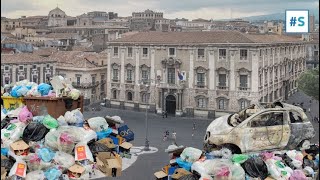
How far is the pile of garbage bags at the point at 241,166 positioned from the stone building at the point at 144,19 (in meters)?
79.9

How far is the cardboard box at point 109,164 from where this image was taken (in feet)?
35.3

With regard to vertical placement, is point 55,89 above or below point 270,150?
above

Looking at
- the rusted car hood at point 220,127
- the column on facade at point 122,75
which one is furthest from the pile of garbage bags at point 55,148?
the column on facade at point 122,75

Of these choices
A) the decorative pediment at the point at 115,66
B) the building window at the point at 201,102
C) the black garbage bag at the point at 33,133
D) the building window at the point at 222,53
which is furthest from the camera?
the decorative pediment at the point at 115,66

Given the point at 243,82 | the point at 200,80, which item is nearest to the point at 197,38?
the point at 200,80

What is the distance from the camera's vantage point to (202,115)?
38.0 meters

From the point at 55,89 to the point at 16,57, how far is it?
30.1 metres

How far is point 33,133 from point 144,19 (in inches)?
3338

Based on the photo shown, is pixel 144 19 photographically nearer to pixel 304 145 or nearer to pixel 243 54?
pixel 243 54

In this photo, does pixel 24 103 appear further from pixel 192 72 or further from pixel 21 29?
pixel 21 29

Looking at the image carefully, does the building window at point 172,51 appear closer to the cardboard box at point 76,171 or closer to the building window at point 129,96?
the building window at point 129,96

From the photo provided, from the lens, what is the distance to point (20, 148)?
10461 millimetres

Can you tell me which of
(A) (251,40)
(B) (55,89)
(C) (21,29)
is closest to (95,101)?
(A) (251,40)

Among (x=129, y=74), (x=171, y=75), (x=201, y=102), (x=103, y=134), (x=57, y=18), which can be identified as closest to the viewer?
(x=103, y=134)
